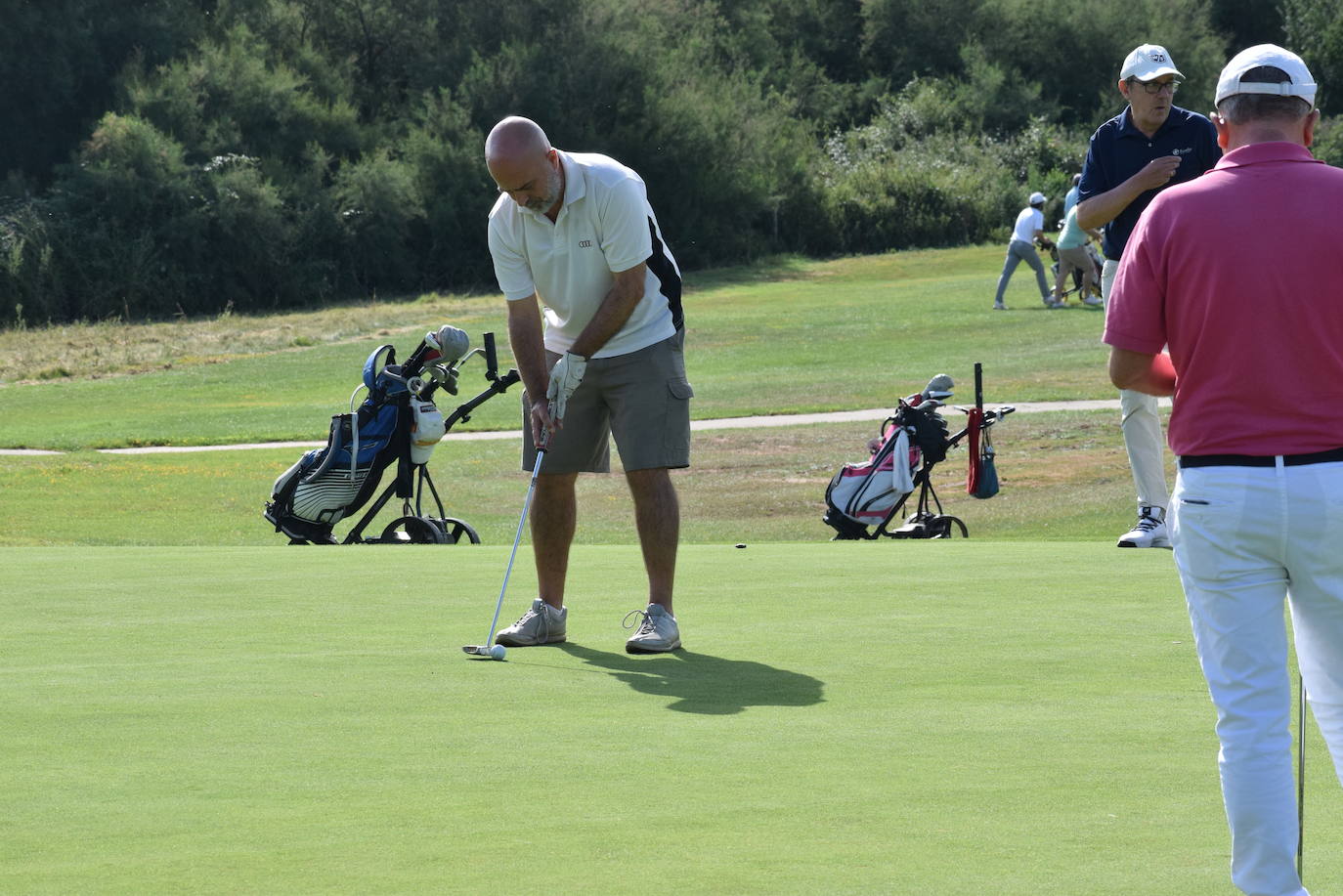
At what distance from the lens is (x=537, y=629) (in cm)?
651

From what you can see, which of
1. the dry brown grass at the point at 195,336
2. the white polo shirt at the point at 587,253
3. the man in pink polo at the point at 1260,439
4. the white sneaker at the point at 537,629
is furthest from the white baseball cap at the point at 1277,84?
the dry brown grass at the point at 195,336

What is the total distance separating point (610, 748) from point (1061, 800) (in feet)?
4.04

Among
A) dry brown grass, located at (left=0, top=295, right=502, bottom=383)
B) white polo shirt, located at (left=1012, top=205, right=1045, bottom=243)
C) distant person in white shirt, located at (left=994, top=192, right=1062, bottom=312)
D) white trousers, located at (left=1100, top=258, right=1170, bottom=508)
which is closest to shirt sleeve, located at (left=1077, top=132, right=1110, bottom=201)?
white trousers, located at (left=1100, top=258, right=1170, bottom=508)

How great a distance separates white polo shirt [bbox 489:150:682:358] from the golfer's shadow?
1.23 meters

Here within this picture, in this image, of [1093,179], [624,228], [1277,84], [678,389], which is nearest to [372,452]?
[1093,179]

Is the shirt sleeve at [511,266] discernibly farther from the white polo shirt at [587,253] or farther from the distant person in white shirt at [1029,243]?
the distant person in white shirt at [1029,243]

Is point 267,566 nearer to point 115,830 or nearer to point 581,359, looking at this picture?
point 581,359

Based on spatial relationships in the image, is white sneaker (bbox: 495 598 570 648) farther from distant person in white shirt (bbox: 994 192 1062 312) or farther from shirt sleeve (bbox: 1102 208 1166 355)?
distant person in white shirt (bbox: 994 192 1062 312)

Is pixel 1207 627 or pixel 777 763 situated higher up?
pixel 1207 627

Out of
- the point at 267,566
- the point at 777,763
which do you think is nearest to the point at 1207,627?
the point at 777,763

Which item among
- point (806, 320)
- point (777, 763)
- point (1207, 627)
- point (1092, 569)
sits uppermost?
point (1207, 627)

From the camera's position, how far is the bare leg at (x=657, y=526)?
260 inches

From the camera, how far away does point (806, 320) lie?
37.8 m

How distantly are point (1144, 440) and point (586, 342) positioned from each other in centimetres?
323
